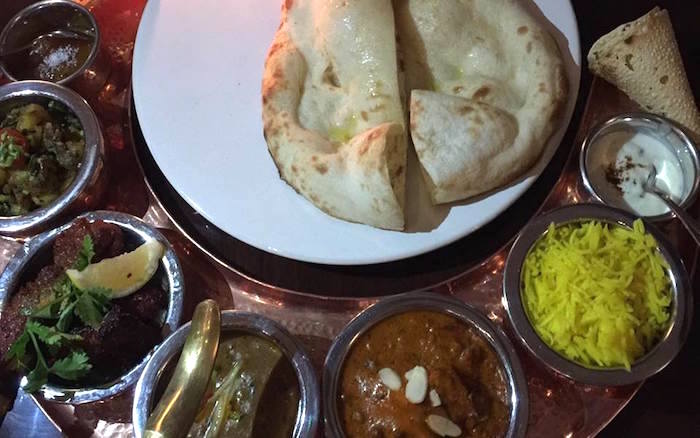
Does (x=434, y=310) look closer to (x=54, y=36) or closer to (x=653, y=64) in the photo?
(x=653, y=64)

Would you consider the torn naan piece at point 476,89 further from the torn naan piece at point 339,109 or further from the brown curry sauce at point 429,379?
the brown curry sauce at point 429,379

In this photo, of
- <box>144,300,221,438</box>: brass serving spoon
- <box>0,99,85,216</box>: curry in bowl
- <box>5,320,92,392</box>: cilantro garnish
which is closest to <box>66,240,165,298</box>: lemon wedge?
<box>5,320,92,392</box>: cilantro garnish

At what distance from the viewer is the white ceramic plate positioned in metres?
2.38

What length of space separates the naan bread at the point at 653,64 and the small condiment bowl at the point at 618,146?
0.29 ft

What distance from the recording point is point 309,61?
258 centimetres

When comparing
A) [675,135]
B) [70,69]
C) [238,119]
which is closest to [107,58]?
[70,69]

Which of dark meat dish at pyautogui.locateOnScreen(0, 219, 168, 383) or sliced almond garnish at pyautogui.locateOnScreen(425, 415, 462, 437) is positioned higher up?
sliced almond garnish at pyautogui.locateOnScreen(425, 415, 462, 437)

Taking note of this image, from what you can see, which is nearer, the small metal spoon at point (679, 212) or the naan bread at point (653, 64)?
the small metal spoon at point (679, 212)

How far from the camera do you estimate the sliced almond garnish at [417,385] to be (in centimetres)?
213

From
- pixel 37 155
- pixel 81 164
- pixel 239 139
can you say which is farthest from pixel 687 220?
pixel 37 155

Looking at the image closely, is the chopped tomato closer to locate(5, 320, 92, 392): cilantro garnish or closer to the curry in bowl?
the curry in bowl

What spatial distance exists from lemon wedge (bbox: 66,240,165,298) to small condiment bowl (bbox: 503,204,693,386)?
1.22 metres

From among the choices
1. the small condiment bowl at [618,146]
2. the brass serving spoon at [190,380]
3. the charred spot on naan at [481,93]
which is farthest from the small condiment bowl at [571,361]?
the brass serving spoon at [190,380]

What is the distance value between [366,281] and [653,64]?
1.31 metres
